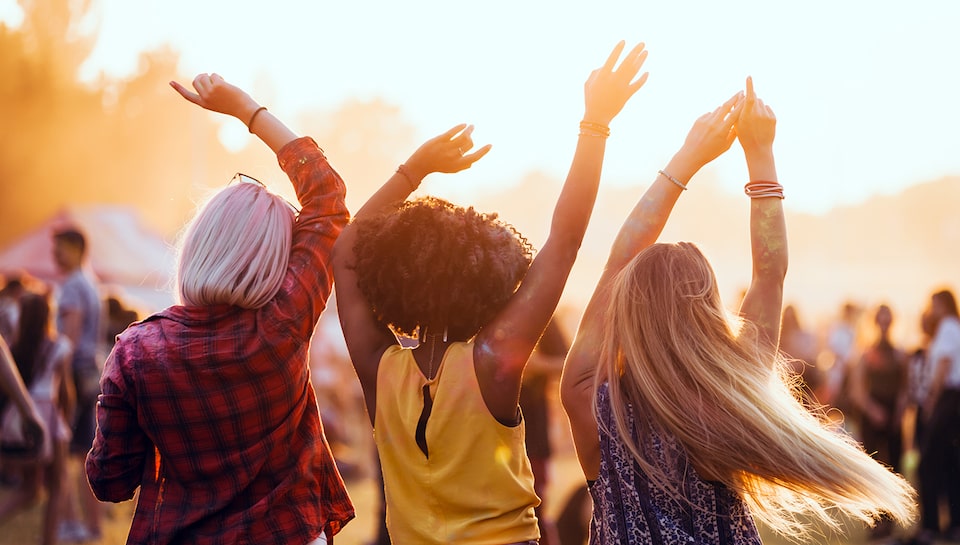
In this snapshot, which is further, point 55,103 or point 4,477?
point 55,103

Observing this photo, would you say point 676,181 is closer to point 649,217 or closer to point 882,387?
point 649,217

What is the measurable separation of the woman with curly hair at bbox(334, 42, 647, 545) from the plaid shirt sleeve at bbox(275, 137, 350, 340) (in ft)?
0.68

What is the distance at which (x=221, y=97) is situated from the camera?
3025mm

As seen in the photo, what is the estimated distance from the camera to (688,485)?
251 centimetres

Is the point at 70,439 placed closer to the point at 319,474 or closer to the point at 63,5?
the point at 319,474

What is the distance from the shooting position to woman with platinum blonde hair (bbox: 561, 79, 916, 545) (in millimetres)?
2461

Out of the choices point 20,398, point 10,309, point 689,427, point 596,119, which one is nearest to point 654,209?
point 596,119

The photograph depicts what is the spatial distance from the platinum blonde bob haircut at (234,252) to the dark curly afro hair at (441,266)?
27 centimetres

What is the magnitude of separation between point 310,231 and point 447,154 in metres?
0.45

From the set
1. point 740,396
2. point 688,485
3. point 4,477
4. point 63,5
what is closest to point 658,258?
point 740,396

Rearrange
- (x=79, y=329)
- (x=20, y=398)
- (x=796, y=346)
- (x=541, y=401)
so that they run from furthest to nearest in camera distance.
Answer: (x=796, y=346), (x=79, y=329), (x=541, y=401), (x=20, y=398)

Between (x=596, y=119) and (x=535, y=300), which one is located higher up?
(x=596, y=119)

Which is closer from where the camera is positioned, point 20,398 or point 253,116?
point 253,116

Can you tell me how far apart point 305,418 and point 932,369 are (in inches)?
279
